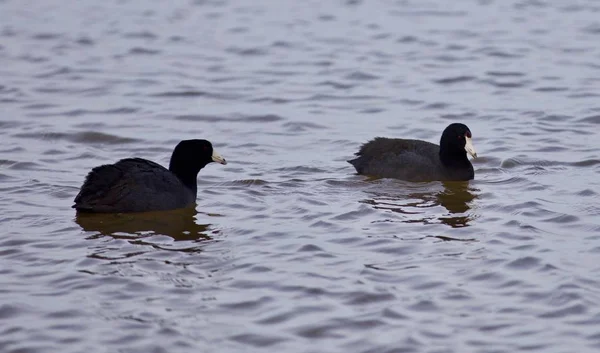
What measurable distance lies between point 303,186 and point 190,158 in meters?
1.28

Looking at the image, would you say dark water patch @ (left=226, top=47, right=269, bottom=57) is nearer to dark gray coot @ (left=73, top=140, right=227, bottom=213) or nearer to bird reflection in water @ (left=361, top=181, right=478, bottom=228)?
bird reflection in water @ (left=361, top=181, right=478, bottom=228)

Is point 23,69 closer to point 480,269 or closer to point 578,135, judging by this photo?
point 578,135

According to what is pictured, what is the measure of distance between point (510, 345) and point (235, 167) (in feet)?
18.7

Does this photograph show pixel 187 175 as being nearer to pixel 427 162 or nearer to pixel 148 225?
pixel 148 225

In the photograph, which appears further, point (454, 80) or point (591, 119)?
point (454, 80)

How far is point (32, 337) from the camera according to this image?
277 inches

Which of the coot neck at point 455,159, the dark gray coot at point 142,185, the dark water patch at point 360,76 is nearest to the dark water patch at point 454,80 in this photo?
the dark water patch at point 360,76

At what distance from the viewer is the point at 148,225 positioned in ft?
32.0

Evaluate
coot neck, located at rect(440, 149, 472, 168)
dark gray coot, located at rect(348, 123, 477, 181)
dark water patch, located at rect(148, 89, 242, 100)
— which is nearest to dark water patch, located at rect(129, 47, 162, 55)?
dark water patch, located at rect(148, 89, 242, 100)

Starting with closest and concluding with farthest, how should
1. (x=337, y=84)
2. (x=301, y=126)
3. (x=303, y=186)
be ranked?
(x=303, y=186) → (x=301, y=126) → (x=337, y=84)

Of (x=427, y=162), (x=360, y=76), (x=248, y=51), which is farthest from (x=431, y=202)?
(x=248, y=51)

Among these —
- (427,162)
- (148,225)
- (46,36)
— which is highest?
(46,36)

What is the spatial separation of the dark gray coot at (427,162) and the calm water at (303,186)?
0.14 metres

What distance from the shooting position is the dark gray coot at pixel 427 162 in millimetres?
11430
